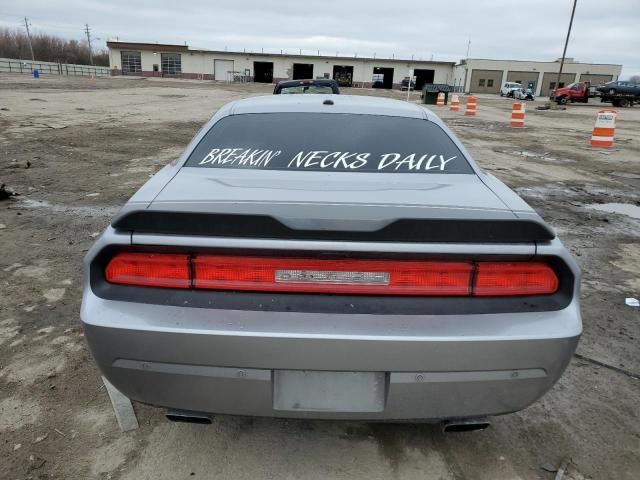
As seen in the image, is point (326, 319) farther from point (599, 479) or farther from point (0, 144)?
point (0, 144)

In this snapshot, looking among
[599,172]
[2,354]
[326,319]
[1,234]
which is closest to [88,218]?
[1,234]

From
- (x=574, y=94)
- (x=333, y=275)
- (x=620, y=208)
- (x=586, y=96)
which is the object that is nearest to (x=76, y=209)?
(x=333, y=275)

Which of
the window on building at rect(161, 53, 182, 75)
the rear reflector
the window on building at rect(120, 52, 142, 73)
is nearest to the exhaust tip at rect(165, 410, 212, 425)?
the rear reflector

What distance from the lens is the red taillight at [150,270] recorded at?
1817 mm

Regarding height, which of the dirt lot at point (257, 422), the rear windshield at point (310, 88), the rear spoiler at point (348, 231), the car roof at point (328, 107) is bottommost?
the dirt lot at point (257, 422)

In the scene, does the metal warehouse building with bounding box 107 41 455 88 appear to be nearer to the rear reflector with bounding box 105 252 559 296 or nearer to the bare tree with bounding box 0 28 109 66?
the bare tree with bounding box 0 28 109 66

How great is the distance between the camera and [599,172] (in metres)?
9.88

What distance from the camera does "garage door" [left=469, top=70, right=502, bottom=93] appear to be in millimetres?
72188

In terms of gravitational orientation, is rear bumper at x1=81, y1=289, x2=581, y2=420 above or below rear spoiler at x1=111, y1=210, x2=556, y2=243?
below

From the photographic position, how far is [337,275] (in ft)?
5.87

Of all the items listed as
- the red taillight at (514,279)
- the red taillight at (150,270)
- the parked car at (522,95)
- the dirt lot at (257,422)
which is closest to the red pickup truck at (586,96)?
the parked car at (522,95)

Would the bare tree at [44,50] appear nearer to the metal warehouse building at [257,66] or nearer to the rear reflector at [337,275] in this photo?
the metal warehouse building at [257,66]

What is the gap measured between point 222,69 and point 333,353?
8198cm

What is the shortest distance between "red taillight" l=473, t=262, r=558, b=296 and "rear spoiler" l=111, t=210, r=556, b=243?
0.34ft
